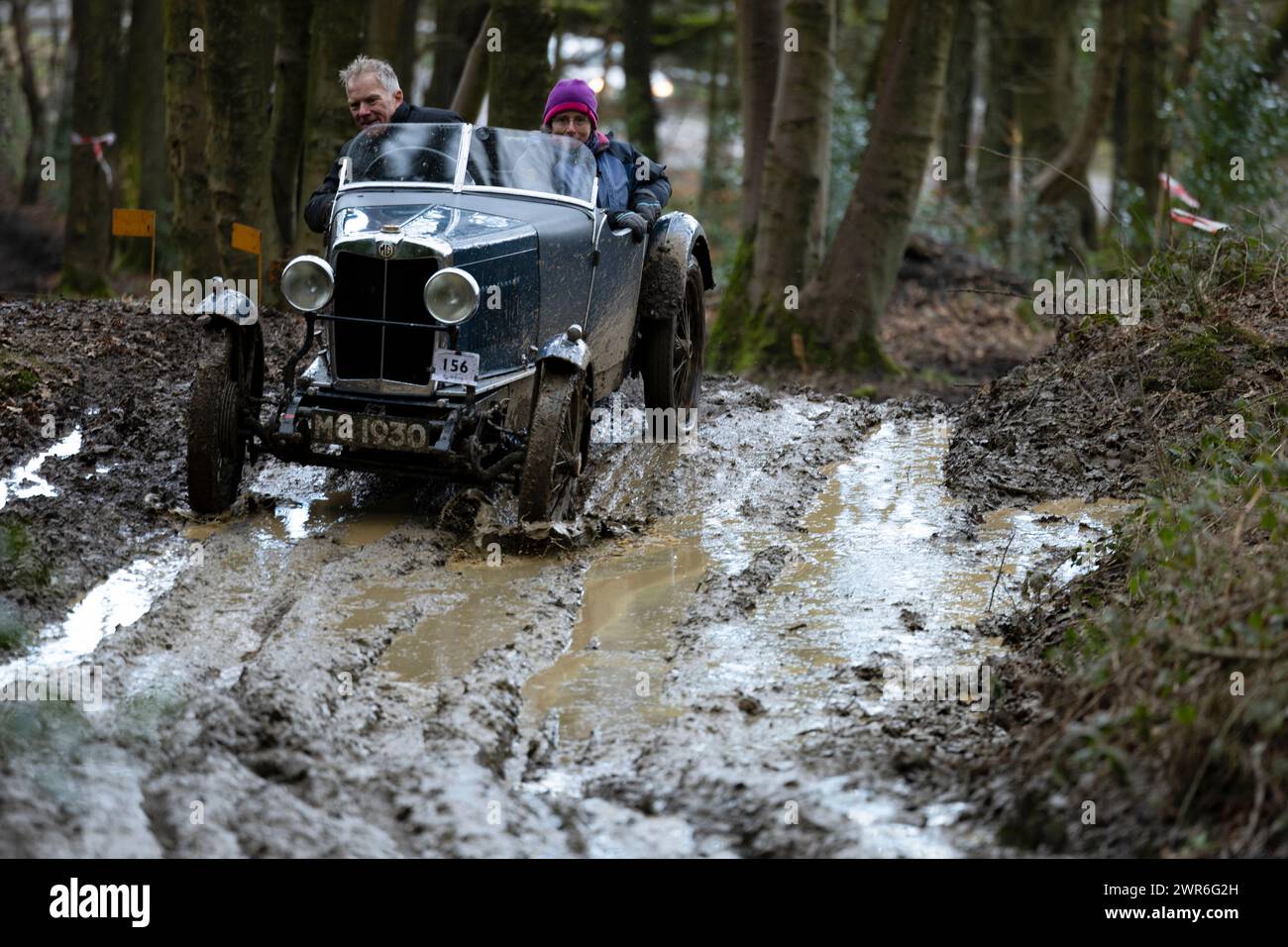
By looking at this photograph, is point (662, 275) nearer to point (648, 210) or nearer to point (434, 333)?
point (648, 210)

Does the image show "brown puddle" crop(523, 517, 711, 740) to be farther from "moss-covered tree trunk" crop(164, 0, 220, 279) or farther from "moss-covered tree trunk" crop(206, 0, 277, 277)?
"moss-covered tree trunk" crop(164, 0, 220, 279)

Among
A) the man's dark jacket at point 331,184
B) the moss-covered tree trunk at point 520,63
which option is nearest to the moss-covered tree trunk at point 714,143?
the moss-covered tree trunk at point 520,63

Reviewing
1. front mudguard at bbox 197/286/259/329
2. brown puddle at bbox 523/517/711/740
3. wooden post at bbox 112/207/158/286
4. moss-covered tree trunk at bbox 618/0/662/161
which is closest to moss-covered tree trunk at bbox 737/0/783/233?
wooden post at bbox 112/207/158/286

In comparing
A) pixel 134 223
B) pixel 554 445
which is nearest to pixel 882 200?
pixel 134 223

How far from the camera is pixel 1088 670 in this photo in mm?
4742

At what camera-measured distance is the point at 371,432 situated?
734 centimetres

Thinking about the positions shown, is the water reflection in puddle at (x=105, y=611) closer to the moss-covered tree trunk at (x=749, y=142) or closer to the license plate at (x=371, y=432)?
the license plate at (x=371, y=432)

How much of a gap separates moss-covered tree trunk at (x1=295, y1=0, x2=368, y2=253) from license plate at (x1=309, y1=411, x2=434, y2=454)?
5885mm

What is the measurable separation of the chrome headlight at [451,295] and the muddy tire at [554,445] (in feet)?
1.72

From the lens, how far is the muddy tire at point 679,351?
398 inches

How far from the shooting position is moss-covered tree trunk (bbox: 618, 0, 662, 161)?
23875mm

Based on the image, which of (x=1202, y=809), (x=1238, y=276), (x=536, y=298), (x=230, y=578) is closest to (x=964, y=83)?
(x=1238, y=276)

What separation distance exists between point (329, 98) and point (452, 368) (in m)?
6.46

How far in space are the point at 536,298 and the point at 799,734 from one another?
3.68 metres
